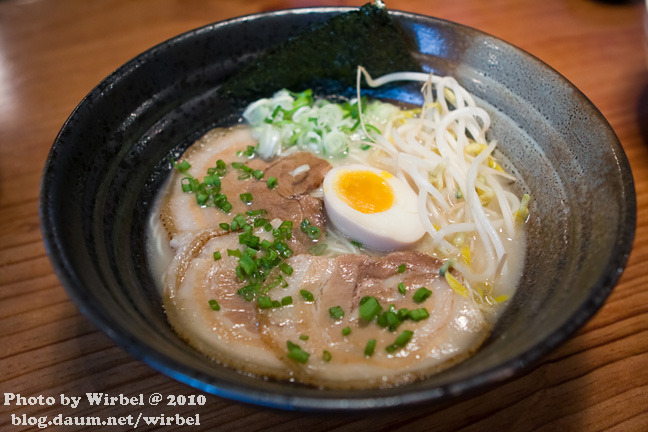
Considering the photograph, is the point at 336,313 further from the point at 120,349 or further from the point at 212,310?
the point at 120,349

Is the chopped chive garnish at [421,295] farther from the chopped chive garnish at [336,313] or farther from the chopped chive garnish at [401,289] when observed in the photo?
the chopped chive garnish at [336,313]

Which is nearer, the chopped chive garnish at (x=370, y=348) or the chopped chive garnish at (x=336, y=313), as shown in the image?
the chopped chive garnish at (x=370, y=348)

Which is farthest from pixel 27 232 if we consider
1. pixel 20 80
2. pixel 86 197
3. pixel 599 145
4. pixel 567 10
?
pixel 567 10

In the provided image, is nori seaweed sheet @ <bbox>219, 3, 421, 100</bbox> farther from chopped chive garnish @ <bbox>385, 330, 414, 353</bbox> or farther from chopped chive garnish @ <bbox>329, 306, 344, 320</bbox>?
A: chopped chive garnish @ <bbox>385, 330, 414, 353</bbox>

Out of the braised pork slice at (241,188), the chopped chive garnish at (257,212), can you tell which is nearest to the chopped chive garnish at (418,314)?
the braised pork slice at (241,188)

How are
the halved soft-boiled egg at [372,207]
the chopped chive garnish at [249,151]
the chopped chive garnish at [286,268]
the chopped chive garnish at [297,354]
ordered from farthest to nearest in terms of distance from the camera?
the chopped chive garnish at [249,151]
the halved soft-boiled egg at [372,207]
the chopped chive garnish at [286,268]
the chopped chive garnish at [297,354]

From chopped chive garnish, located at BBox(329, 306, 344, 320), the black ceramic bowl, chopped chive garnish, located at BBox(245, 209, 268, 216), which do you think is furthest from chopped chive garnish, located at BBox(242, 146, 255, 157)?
chopped chive garnish, located at BBox(329, 306, 344, 320)
